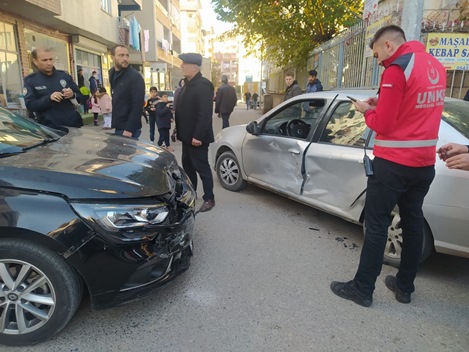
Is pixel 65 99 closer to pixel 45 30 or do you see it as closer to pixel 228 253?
pixel 228 253

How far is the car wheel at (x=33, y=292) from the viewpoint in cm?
207

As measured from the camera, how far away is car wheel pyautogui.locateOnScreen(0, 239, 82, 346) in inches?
81.5

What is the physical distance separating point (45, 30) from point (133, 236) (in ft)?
44.3

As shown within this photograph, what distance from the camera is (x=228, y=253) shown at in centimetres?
346

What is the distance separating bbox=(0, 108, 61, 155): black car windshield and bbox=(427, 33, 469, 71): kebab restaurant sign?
571 centimetres

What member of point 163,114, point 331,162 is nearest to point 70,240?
point 331,162

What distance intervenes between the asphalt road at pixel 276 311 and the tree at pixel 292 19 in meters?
10.2

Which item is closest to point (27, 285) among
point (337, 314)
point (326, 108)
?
point (337, 314)

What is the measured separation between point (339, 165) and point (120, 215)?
2161 millimetres

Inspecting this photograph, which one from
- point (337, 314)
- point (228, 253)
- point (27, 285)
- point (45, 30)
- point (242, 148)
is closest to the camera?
point (27, 285)

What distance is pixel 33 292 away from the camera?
216cm

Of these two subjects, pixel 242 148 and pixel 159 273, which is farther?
pixel 242 148

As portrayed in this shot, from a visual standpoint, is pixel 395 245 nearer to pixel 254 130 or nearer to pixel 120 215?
pixel 254 130

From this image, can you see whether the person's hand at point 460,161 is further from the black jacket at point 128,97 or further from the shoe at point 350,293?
the black jacket at point 128,97
